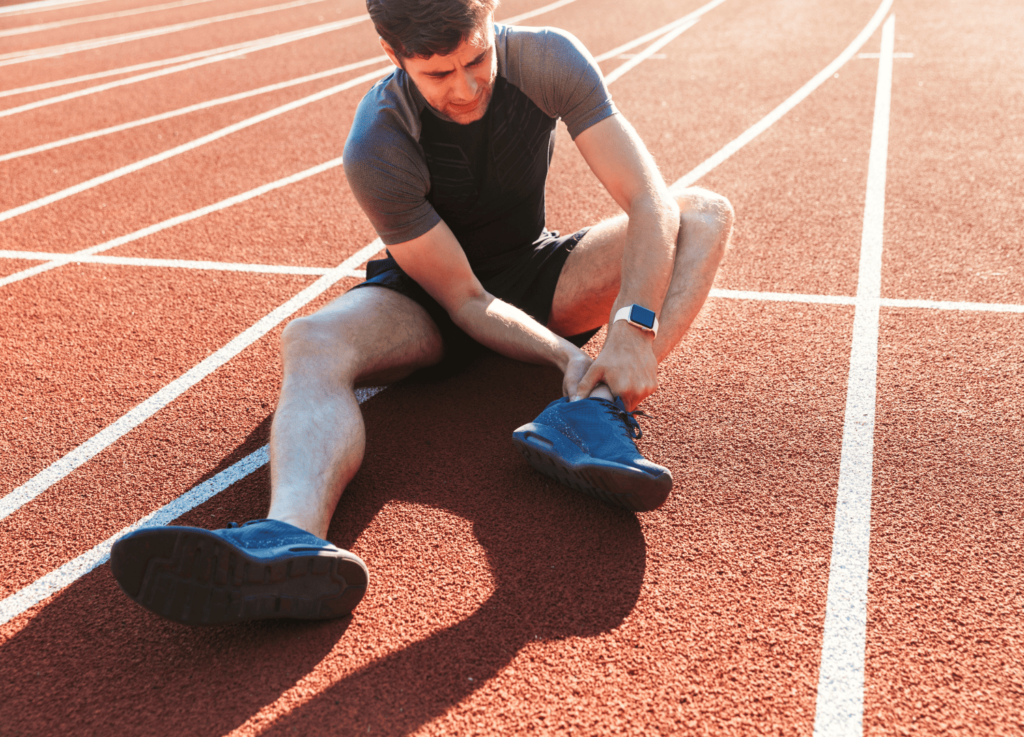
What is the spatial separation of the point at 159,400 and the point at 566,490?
158cm

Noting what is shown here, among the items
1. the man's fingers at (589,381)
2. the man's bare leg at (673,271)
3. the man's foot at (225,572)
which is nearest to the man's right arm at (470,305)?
the man's fingers at (589,381)

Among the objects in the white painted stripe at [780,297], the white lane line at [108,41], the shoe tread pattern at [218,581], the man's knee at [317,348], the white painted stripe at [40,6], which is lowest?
the white painted stripe at [780,297]

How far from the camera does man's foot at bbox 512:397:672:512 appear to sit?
82.9 inches

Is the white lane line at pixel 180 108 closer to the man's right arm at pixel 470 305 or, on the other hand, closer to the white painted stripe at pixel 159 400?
the white painted stripe at pixel 159 400

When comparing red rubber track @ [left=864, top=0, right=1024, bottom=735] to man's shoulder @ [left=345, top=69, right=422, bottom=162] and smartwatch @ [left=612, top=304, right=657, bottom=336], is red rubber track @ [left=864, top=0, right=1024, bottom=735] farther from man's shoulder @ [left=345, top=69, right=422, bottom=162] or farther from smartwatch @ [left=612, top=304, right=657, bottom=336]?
man's shoulder @ [left=345, top=69, right=422, bottom=162]

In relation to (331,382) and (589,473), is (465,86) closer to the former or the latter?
(331,382)

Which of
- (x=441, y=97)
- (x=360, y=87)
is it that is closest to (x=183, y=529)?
(x=441, y=97)

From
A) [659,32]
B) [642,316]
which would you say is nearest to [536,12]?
[659,32]

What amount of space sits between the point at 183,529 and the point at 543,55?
71.4 inches

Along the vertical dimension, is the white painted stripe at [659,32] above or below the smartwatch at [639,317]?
above

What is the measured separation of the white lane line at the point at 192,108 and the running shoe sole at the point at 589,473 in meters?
5.39

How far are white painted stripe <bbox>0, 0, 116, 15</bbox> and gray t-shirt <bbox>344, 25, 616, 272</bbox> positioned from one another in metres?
14.4

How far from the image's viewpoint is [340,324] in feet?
8.34

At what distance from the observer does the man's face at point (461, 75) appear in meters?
2.34
